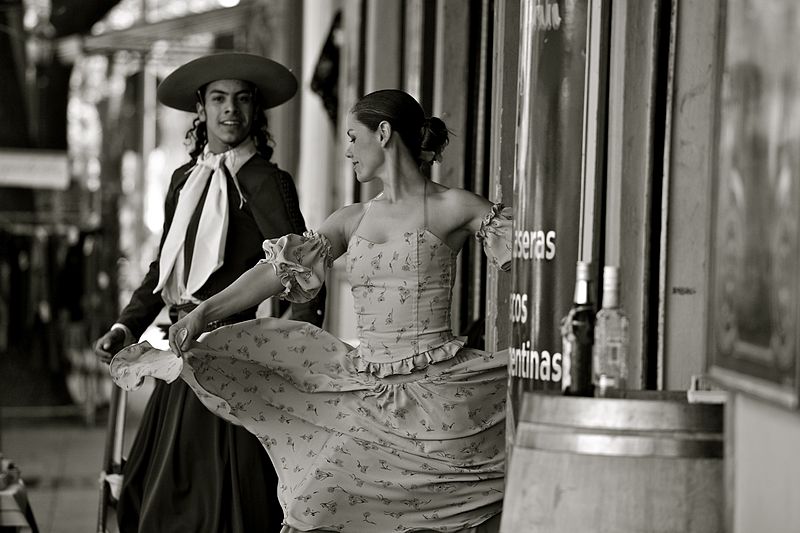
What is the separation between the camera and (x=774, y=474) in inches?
83.5

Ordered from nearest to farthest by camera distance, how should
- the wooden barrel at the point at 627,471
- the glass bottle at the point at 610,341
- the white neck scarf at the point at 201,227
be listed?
the wooden barrel at the point at 627,471, the glass bottle at the point at 610,341, the white neck scarf at the point at 201,227

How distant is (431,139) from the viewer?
147 inches

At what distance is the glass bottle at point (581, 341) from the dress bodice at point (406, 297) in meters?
1.03

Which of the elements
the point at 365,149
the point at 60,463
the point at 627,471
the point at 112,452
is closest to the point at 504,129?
the point at 365,149

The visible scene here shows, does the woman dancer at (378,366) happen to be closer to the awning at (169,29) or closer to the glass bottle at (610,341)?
the glass bottle at (610,341)

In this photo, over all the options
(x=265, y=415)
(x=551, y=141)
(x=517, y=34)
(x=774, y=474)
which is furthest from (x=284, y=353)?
(x=774, y=474)

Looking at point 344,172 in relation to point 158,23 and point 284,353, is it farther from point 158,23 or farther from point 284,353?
point 284,353

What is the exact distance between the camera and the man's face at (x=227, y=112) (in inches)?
178

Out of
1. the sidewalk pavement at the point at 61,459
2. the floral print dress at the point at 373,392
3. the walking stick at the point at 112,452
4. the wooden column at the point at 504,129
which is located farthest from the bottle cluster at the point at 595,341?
the walking stick at the point at 112,452

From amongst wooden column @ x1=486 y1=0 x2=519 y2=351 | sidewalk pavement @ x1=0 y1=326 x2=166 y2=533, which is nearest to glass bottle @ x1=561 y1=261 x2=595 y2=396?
wooden column @ x1=486 y1=0 x2=519 y2=351

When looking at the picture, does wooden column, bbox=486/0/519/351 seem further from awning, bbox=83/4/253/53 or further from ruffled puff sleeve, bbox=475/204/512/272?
awning, bbox=83/4/253/53

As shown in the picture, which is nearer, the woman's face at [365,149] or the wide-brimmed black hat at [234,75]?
the woman's face at [365,149]

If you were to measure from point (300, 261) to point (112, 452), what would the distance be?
1335 millimetres

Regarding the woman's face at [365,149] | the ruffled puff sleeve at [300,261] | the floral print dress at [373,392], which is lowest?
the floral print dress at [373,392]
